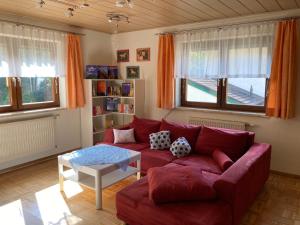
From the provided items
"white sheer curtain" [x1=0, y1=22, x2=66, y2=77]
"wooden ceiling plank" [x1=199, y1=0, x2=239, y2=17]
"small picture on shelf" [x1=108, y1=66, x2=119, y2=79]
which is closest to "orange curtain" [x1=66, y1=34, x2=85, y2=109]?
"white sheer curtain" [x1=0, y1=22, x2=66, y2=77]

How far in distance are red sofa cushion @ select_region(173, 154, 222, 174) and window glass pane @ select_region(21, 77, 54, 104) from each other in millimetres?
2620

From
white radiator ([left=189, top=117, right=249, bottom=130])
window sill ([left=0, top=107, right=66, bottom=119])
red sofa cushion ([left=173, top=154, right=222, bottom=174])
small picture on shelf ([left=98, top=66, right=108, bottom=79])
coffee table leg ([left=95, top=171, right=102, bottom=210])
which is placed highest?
small picture on shelf ([left=98, top=66, right=108, bottom=79])

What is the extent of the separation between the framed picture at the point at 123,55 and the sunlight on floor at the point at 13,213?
3219 mm

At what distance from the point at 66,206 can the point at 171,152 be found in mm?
1477

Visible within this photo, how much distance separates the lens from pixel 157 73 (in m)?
4.39

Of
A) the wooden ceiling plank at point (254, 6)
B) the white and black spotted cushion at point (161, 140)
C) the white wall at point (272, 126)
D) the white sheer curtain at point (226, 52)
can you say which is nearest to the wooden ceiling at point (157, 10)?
the wooden ceiling plank at point (254, 6)

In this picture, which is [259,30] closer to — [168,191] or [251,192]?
[251,192]

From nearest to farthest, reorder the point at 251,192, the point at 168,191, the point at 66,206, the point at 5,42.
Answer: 1. the point at 168,191
2. the point at 251,192
3. the point at 66,206
4. the point at 5,42

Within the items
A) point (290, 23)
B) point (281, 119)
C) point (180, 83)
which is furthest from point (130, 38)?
point (281, 119)

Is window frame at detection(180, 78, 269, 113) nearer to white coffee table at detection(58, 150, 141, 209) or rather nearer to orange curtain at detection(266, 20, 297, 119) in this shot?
orange curtain at detection(266, 20, 297, 119)

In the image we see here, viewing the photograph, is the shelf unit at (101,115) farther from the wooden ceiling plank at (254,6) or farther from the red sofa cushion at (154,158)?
the wooden ceiling plank at (254,6)

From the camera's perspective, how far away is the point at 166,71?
168 inches

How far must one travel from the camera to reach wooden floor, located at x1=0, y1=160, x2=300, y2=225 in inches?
94.9

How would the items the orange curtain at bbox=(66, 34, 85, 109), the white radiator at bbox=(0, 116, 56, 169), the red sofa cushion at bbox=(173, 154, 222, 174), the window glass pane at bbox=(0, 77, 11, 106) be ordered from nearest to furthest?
the red sofa cushion at bbox=(173, 154, 222, 174) → the white radiator at bbox=(0, 116, 56, 169) → the window glass pane at bbox=(0, 77, 11, 106) → the orange curtain at bbox=(66, 34, 85, 109)
